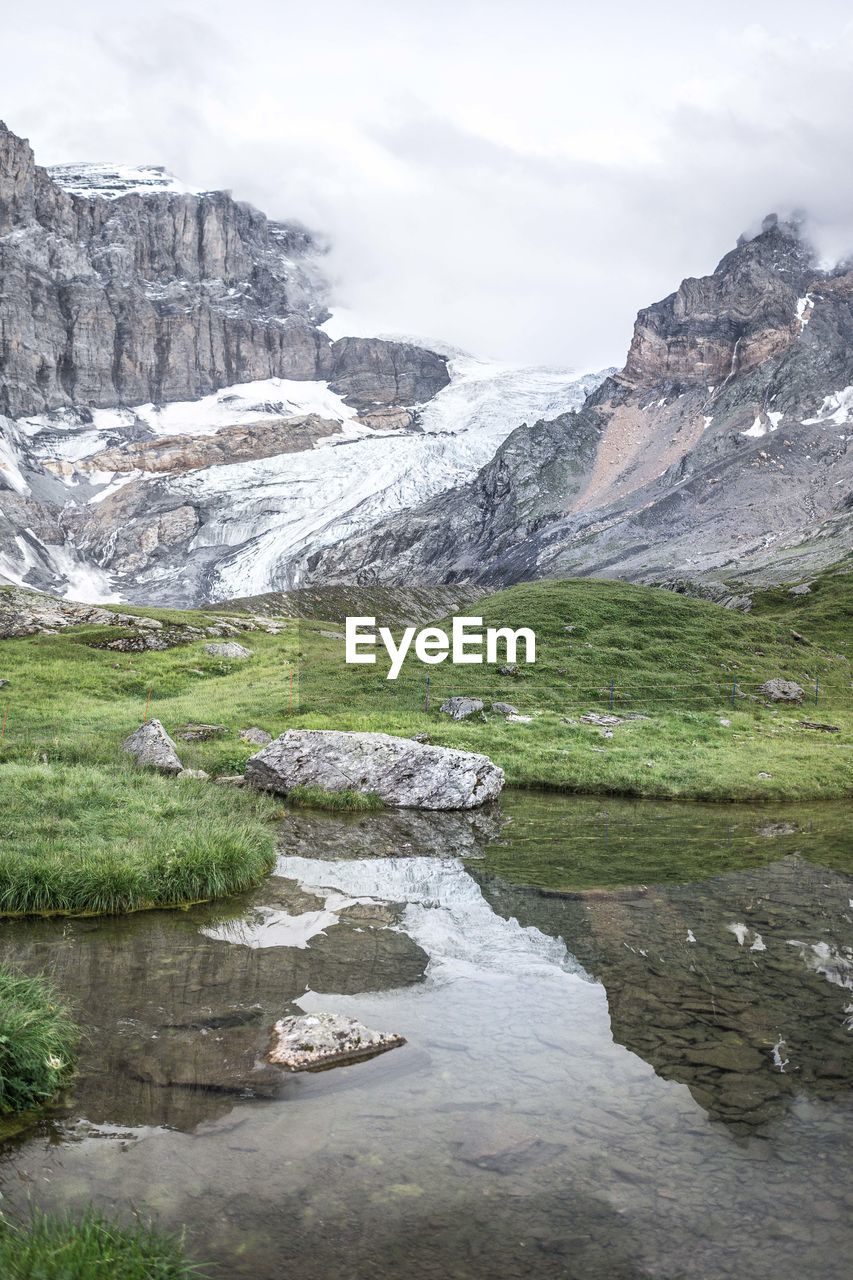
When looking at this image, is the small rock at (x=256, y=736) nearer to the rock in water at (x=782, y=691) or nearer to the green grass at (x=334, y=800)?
the green grass at (x=334, y=800)

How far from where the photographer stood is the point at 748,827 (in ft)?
75.0

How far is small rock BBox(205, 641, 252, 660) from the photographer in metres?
53.2

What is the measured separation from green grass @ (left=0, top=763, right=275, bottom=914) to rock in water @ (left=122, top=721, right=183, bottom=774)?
121 inches

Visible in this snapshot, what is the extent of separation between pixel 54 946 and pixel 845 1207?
10.4m

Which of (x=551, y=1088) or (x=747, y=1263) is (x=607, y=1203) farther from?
(x=551, y=1088)

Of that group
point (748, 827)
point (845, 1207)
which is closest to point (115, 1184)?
point (845, 1207)

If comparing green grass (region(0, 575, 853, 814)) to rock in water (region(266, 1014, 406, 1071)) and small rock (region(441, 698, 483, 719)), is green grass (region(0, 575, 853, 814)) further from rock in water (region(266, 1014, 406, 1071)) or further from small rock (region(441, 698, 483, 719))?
rock in water (region(266, 1014, 406, 1071))

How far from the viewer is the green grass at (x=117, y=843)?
1388 cm

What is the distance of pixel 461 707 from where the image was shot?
117 feet

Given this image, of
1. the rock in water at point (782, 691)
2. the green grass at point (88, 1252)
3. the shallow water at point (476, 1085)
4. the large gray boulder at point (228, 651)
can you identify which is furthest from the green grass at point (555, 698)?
the green grass at point (88, 1252)

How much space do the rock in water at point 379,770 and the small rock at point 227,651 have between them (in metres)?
28.3

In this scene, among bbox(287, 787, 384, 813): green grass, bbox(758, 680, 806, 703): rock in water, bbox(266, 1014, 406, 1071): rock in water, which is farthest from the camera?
bbox(758, 680, 806, 703): rock in water

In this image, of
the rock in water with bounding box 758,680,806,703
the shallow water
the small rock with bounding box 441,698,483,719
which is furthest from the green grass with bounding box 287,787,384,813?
the rock in water with bounding box 758,680,806,703

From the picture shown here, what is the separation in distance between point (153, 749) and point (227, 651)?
29.5 metres
